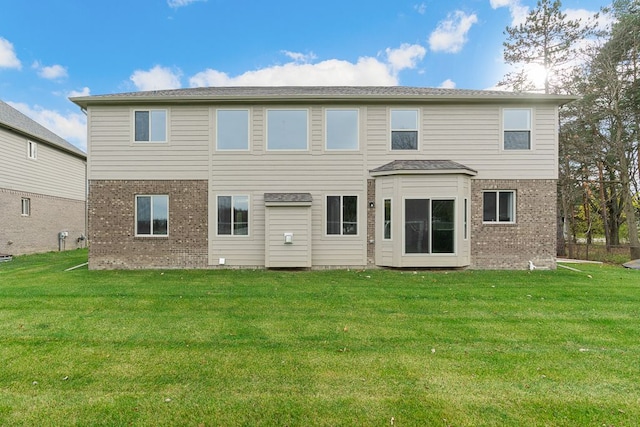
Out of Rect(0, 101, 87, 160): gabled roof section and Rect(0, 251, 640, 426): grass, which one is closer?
Rect(0, 251, 640, 426): grass

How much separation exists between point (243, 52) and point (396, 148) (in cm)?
1207

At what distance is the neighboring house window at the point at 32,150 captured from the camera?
15052 mm

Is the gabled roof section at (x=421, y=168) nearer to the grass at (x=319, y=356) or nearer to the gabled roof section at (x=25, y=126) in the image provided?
the grass at (x=319, y=356)

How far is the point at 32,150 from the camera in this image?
15305mm

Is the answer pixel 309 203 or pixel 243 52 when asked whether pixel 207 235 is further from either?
pixel 243 52

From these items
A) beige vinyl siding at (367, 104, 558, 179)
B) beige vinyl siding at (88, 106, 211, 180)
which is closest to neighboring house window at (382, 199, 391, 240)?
beige vinyl siding at (367, 104, 558, 179)

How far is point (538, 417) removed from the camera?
8.97 feet

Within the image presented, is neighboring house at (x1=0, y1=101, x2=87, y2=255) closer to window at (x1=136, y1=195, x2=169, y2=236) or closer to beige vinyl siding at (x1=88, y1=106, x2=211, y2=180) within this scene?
beige vinyl siding at (x1=88, y1=106, x2=211, y2=180)

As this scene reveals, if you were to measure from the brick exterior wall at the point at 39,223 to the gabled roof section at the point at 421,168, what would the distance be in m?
16.3

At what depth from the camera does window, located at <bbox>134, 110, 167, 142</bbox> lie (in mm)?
10055

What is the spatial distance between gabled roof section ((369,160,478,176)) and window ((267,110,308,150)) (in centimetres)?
261

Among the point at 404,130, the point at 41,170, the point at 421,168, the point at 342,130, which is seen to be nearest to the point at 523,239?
the point at 421,168

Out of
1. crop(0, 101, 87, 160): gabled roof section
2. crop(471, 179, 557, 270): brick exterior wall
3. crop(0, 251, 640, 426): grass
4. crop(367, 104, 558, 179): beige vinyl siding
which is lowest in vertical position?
crop(0, 251, 640, 426): grass

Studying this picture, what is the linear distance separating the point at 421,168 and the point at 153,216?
877 centimetres
